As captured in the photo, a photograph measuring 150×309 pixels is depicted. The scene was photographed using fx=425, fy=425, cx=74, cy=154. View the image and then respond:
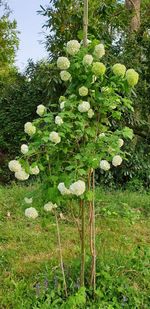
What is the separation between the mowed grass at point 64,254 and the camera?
271cm

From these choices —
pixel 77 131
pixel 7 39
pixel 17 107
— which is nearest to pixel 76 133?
pixel 77 131

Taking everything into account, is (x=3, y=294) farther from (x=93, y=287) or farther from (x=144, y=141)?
(x=144, y=141)

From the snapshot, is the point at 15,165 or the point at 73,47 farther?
the point at 73,47

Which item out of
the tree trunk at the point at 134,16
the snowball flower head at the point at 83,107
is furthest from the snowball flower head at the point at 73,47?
the tree trunk at the point at 134,16

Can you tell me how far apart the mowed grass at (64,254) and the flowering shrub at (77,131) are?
0.24m

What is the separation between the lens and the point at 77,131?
2260 mm

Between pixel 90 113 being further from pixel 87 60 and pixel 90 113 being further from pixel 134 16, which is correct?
pixel 134 16

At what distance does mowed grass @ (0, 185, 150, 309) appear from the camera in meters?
2.71

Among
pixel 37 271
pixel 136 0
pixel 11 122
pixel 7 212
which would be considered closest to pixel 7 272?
pixel 37 271

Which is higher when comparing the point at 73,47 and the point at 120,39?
the point at 73,47

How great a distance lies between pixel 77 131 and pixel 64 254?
1375 millimetres

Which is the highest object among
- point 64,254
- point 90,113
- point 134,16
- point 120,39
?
point 134,16

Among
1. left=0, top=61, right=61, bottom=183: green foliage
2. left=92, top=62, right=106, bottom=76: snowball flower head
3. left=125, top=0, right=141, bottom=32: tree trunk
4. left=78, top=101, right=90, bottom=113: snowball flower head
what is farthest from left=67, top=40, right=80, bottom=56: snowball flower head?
left=125, top=0, right=141, bottom=32: tree trunk

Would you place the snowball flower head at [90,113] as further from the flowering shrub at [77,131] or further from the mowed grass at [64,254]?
the mowed grass at [64,254]
